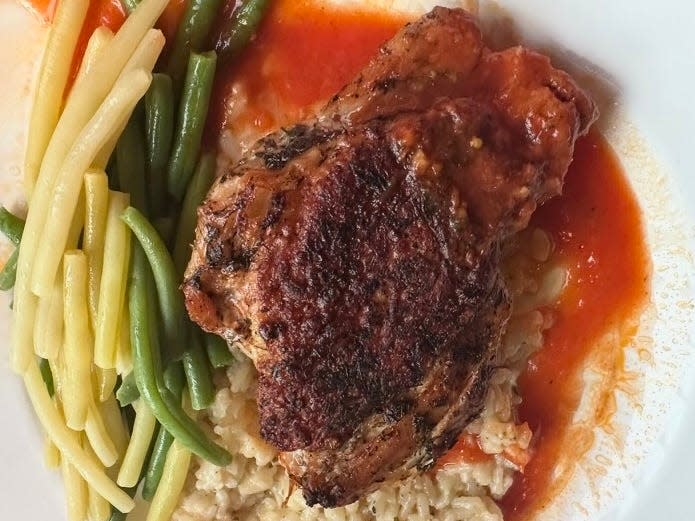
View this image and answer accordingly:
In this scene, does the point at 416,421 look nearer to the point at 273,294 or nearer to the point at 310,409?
the point at 310,409

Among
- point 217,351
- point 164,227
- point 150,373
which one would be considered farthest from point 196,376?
point 164,227

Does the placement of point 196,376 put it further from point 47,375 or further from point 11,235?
point 11,235

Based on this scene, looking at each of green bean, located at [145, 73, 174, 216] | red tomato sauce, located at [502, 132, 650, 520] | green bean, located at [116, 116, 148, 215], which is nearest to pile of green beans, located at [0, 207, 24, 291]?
green bean, located at [116, 116, 148, 215]

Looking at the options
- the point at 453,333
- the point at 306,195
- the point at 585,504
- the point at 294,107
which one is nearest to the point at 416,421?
the point at 453,333

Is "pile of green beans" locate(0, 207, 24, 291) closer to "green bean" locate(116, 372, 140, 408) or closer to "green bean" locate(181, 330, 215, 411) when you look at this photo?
"green bean" locate(116, 372, 140, 408)

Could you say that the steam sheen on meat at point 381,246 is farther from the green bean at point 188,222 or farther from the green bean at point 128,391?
the green bean at point 128,391

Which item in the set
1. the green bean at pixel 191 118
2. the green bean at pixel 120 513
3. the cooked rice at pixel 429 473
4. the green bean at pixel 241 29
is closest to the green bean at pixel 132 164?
the green bean at pixel 191 118
